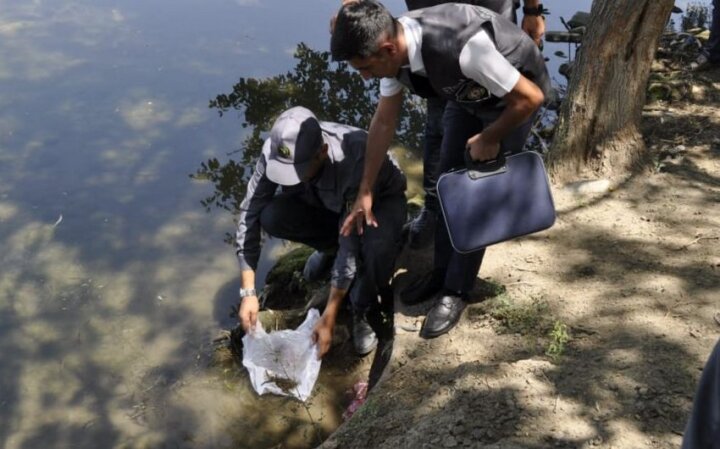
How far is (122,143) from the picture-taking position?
611cm

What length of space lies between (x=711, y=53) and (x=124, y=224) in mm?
4749

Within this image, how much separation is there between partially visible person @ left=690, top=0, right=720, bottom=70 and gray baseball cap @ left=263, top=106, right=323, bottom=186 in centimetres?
377

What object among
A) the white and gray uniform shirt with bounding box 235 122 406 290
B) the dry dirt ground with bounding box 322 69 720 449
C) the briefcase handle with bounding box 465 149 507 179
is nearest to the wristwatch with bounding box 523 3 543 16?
the dry dirt ground with bounding box 322 69 720 449

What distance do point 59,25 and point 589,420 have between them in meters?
7.55

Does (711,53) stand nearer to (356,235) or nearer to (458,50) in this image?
(356,235)

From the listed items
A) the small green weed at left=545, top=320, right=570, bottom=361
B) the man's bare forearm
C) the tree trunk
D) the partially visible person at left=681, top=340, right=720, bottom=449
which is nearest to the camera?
the partially visible person at left=681, top=340, right=720, bottom=449

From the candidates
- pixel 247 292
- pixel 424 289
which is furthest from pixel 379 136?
pixel 247 292

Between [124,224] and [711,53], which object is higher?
[711,53]

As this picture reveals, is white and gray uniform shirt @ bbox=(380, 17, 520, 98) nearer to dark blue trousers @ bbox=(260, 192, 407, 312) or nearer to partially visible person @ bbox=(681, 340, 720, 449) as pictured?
dark blue trousers @ bbox=(260, 192, 407, 312)

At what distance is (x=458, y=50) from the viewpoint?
2.52 meters

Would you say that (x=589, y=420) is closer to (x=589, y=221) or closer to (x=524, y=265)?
(x=524, y=265)

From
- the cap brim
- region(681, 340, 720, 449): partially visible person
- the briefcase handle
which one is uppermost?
region(681, 340, 720, 449): partially visible person

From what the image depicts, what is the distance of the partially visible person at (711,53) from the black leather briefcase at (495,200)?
3.35m

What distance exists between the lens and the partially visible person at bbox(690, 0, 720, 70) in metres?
5.40
